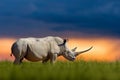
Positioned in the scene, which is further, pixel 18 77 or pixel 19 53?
pixel 19 53

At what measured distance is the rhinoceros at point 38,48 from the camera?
13.1 meters

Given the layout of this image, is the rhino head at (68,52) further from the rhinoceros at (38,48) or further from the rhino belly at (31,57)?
Answer: the rhino belly at (31,57)

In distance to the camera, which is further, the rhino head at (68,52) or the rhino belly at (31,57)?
the rhino head at (68,52)

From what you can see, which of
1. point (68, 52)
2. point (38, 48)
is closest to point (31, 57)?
point (38, 48)

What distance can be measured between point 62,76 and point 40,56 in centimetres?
549

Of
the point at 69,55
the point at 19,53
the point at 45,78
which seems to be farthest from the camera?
the point at 69,55

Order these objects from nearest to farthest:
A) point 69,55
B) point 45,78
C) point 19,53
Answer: point 45,78, point 19,53, point 69,55

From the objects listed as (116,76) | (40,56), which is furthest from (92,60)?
(116,76)

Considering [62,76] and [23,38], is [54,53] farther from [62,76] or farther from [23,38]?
[62,76]

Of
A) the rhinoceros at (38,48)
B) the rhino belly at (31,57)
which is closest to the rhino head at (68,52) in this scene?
the rhinoceros at (38,48)

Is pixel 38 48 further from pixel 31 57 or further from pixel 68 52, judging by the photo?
pixel 68 52

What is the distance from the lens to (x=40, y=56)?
43.8ft

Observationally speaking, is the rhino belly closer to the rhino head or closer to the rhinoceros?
the rhinoceros

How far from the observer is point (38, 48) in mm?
13320
